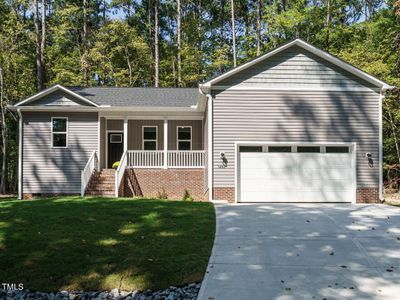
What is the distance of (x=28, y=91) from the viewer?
Answer: 26641 mm

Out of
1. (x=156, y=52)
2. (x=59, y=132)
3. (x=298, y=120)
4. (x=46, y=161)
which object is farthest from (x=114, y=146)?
(x=156, y=52)

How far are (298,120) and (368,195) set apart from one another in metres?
3.55

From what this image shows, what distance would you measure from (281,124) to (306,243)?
6870 mm

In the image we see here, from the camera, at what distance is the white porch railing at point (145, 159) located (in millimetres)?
17328

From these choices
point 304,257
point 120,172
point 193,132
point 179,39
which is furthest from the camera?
point 179,39

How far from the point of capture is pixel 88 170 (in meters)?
16.1

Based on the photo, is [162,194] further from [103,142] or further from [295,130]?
[295,130]

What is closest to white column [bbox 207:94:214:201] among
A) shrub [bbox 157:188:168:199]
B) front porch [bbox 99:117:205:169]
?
shrub [bbox 157:188:168:199]

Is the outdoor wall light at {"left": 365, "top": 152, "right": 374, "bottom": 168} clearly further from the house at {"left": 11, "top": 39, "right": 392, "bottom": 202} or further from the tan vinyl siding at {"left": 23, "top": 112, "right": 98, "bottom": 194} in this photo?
the tan vinyl siding at {"left": 23, "top": 112, "right": 98, "bottom": 194}

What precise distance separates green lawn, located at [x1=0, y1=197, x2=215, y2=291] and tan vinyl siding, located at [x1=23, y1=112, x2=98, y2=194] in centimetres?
710

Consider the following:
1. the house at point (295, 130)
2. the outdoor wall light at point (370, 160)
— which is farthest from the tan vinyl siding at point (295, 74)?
the outdoor wall light at point (370, 160)

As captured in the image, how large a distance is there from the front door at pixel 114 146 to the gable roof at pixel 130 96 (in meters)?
1.79

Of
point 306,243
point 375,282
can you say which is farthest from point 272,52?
point 375,282

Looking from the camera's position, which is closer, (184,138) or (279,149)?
(279,149)
